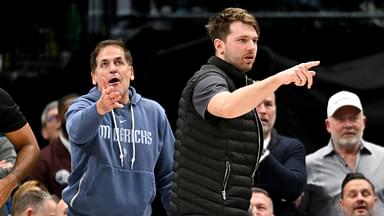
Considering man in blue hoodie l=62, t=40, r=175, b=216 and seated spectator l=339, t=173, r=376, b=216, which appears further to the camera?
seated spectator l=339, t=173, r=376, b=216

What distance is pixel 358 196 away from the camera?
24.2ft

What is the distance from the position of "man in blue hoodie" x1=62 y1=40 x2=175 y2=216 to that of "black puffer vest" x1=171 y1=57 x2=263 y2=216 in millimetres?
628

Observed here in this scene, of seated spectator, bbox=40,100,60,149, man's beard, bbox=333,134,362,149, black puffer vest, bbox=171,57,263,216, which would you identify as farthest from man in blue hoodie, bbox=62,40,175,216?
seated spectator, bbox=40,100,60,149

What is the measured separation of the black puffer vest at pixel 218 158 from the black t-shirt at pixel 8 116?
1102 mm

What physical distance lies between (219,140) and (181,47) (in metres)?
3.48

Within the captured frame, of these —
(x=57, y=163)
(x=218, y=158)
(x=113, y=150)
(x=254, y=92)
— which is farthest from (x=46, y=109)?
(x=254, y=92)

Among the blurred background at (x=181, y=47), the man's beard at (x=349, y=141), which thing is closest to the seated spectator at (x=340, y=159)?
the man's beard at (x=349, y=141)

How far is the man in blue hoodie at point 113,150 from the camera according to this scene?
6.00 metres

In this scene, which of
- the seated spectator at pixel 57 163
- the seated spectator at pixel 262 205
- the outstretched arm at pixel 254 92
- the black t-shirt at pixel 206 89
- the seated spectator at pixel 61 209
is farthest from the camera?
the seated spectator at pixel 57 163

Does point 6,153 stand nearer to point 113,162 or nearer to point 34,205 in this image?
point 34,205

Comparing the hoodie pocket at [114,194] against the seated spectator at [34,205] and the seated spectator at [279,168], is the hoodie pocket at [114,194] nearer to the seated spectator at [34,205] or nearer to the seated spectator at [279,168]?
the seated spectator at [34,205]

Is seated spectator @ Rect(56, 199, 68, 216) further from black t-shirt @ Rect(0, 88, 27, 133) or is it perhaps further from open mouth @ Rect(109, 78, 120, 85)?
open mouth @ Rect(109, 78, 120, 85)

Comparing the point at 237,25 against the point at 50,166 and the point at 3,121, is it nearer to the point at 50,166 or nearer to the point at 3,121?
the point at 3,121

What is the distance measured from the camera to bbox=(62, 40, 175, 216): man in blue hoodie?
6000mm
